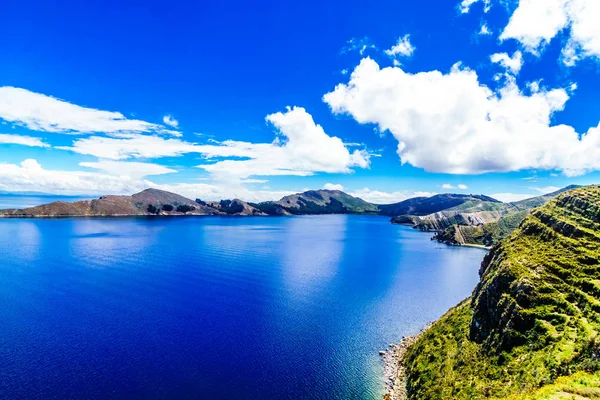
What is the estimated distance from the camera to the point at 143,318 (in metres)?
90.2

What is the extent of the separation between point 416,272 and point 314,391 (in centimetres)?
11807

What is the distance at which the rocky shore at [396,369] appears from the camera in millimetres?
61362

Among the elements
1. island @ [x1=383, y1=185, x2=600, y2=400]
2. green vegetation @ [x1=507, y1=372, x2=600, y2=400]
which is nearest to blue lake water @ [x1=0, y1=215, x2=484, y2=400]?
island @ [x1=383, y1=185, x2=600, y2=400]

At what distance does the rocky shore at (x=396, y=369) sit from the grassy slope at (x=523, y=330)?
183cm

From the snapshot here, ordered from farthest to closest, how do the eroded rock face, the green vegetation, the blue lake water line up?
the blue lake water, the eroded rock face, the green vegetation

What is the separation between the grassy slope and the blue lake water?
13049mm

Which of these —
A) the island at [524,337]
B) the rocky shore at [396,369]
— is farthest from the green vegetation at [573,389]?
the rocky shore at [396,369]

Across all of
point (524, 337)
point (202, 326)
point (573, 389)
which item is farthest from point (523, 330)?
point (202, 326)

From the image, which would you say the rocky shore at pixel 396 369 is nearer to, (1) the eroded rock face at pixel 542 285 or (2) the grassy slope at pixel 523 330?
(2) the grassy slope at pixel 523 330

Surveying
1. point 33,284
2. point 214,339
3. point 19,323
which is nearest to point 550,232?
point 214,339

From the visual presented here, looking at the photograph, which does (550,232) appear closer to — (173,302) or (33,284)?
(173,302)

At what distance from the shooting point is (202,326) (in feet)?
286

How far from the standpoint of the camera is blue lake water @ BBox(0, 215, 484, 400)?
60.8 m

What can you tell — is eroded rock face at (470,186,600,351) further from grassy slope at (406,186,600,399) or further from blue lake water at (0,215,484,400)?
blue lake water at (0,215,484,400)
